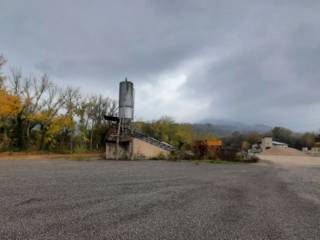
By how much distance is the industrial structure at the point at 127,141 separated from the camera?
19.8m

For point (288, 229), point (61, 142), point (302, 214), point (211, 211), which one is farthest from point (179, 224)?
point (61, 142)

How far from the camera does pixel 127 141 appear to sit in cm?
1994

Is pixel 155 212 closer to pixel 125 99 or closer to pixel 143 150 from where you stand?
pixel 143 150

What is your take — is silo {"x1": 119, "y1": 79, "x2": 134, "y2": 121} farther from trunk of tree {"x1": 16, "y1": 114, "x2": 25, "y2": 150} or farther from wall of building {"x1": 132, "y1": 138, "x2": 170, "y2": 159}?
trunk of tree {"x1": 16, "y1": 114, "x2": 25, "y2": 150}

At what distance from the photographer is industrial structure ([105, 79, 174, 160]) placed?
1980 cm

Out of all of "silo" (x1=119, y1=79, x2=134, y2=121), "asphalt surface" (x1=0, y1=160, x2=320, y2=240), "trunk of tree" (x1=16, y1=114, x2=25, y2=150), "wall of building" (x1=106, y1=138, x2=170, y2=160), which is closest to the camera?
"asphalt surface" (x1=0, y1=160, x2=320, y2=240)

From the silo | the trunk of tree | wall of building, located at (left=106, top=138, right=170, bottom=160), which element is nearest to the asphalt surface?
wall of building, located at (left=106, top=138, right=170, bottom=160)

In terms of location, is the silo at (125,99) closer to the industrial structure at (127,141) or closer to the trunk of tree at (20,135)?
the industrial structure at (127,141)

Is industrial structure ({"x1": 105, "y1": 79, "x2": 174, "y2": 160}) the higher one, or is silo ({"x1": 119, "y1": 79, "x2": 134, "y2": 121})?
silo ({"x1": 119, "y1": 79, "x2": 134, "y2": 121})

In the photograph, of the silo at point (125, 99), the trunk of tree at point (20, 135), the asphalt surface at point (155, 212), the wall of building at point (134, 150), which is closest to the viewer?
the asphalt surface at point (155, 212)

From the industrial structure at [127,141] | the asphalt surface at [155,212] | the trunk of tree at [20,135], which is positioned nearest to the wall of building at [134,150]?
the industrial structure at [127,141]

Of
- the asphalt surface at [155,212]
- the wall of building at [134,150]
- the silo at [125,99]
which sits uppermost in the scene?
the silo at [125,99]

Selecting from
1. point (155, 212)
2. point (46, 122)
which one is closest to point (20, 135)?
point (46, 122)

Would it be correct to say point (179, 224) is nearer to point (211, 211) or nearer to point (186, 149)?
point (211, 211)
